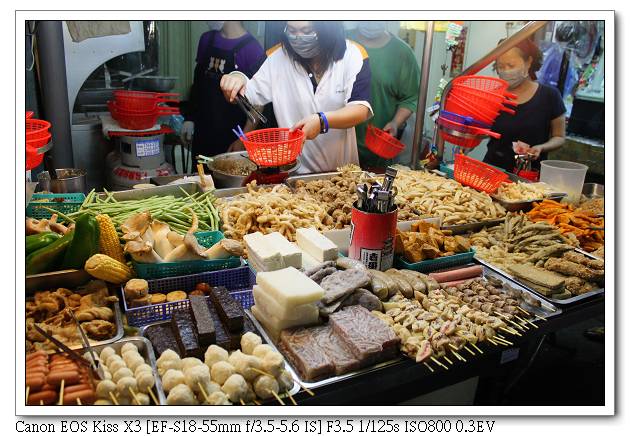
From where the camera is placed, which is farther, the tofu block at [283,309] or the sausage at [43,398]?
the tofu block at [283,309]

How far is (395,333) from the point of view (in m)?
2.11

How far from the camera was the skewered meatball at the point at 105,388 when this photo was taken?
5.66ft

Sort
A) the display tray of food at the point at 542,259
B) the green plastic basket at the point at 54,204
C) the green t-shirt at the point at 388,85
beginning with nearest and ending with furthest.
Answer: the display tray of food at the point at 542,259 < the green plastic basket at the point at 54,204 < the green t-shirt at the point at 388,85

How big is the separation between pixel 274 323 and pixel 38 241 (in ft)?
4.14

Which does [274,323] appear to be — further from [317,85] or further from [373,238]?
[317,85]

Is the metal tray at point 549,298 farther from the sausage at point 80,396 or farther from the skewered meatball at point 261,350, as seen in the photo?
the sausage at point 80,396

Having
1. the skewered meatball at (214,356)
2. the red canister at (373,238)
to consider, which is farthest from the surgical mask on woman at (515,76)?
the skewered meatball at (214,356)

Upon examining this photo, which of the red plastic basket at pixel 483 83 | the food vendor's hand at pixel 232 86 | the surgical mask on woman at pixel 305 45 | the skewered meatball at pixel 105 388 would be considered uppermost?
the surgical mask on woman at pixel 305 45

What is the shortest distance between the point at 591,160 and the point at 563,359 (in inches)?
161

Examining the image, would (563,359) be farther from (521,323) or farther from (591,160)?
(591,160)

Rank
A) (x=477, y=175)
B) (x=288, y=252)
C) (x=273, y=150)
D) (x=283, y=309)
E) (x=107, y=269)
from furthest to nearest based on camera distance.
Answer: (x=477, y=175), (x=273, y=150), (x=288, y=252), (x=107, y=269), (x=283, y=309)

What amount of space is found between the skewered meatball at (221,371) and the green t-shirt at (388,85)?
4.32 m

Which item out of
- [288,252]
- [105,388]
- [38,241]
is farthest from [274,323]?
[38,241]

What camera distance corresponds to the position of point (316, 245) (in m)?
2.60
